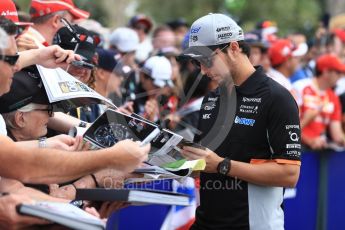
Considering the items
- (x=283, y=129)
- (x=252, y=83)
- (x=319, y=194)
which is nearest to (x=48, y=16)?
(x=252, y=83)

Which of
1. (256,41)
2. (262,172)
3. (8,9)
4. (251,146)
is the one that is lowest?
(262,172)

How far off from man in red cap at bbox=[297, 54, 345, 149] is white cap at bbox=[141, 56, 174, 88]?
2.31 meters

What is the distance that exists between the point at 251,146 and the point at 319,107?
17.4ft

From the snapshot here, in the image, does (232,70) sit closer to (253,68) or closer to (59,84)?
(253,68)

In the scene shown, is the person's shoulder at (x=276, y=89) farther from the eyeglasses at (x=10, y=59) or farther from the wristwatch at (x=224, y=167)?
the eyeglasses at (x=10, y=59)

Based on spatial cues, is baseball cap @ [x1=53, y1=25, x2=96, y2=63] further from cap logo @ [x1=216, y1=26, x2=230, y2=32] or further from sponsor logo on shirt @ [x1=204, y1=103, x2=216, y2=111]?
cap logo @ [x1=216, y1=26, x2=230, y2=32]

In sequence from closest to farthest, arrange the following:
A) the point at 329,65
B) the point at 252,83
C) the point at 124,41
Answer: the point at 252,83 < the point at 124,41 < the point at 329,65

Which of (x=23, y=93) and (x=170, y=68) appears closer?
(x=23, y=93)

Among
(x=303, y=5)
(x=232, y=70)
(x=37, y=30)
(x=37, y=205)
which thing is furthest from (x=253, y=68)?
(x=303, y=5)

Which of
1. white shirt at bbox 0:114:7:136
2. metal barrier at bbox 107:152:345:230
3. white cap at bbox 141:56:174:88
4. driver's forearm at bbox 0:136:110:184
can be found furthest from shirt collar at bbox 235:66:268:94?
metal barrier at bbox 107:152:345:230

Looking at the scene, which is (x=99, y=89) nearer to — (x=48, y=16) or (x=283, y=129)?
(x=48, y=16)

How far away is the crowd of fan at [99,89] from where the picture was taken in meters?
4.04

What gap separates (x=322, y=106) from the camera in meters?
10.4

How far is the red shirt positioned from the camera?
1010cm
